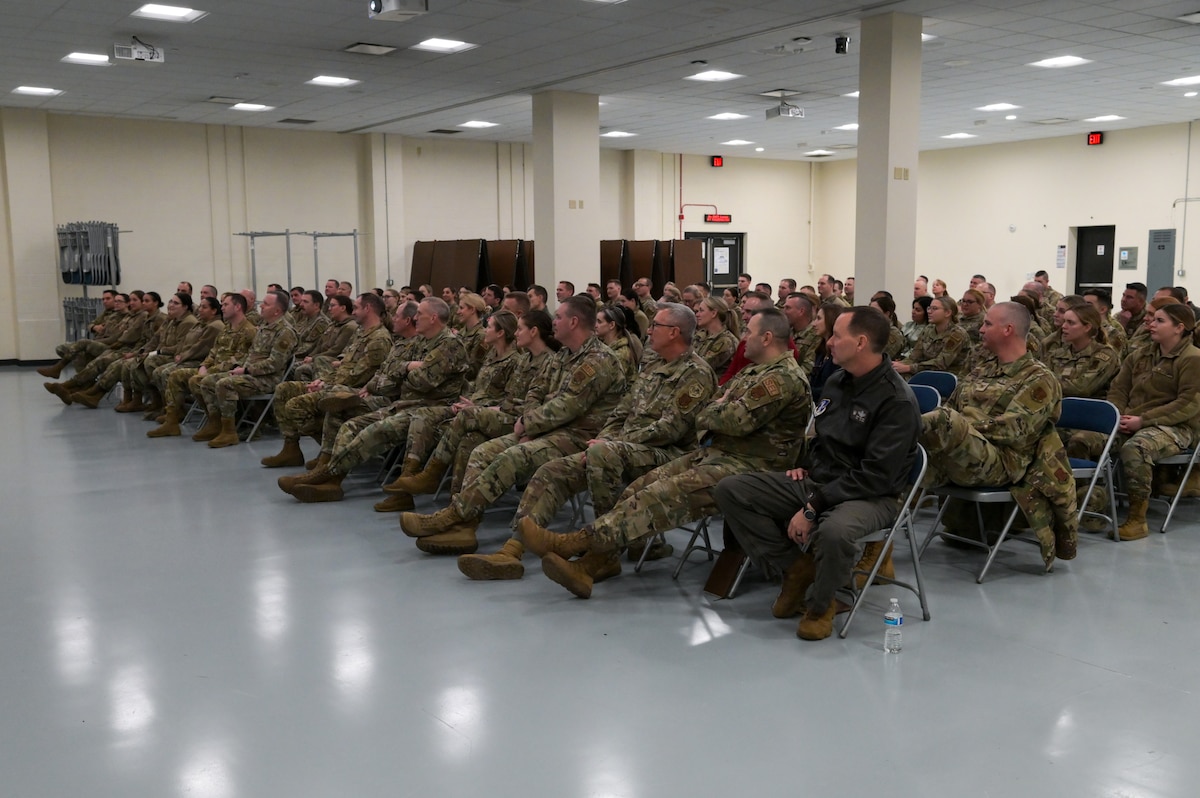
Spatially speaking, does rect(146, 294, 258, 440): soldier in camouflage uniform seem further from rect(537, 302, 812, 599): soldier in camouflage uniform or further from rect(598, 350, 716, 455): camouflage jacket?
rect(537, 302, 812, 599): soldier in camouflage uniform

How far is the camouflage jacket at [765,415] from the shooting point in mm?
4504

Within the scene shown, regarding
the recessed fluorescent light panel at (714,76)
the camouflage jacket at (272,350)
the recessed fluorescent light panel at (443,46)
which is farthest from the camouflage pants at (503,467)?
the recessed fluorescent light panel at (714,76)

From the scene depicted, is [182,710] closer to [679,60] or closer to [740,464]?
[740,464]

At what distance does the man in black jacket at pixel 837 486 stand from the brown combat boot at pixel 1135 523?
2.10 m

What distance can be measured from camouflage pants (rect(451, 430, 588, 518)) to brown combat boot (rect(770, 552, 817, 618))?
1508mm

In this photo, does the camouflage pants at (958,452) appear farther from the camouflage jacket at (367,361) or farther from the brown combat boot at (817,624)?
the camouflage jacket at (367,361)

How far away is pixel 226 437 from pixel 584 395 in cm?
447

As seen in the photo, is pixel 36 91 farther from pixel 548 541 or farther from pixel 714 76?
pixel 548 541

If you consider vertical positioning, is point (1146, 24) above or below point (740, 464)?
above

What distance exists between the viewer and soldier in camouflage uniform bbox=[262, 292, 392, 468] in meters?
7.42

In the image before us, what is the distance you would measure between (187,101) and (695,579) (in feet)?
40.1

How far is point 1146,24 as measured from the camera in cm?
962

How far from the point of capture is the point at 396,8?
25.7 feet

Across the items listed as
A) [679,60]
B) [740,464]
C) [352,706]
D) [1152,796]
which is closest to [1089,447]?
[740,464]
